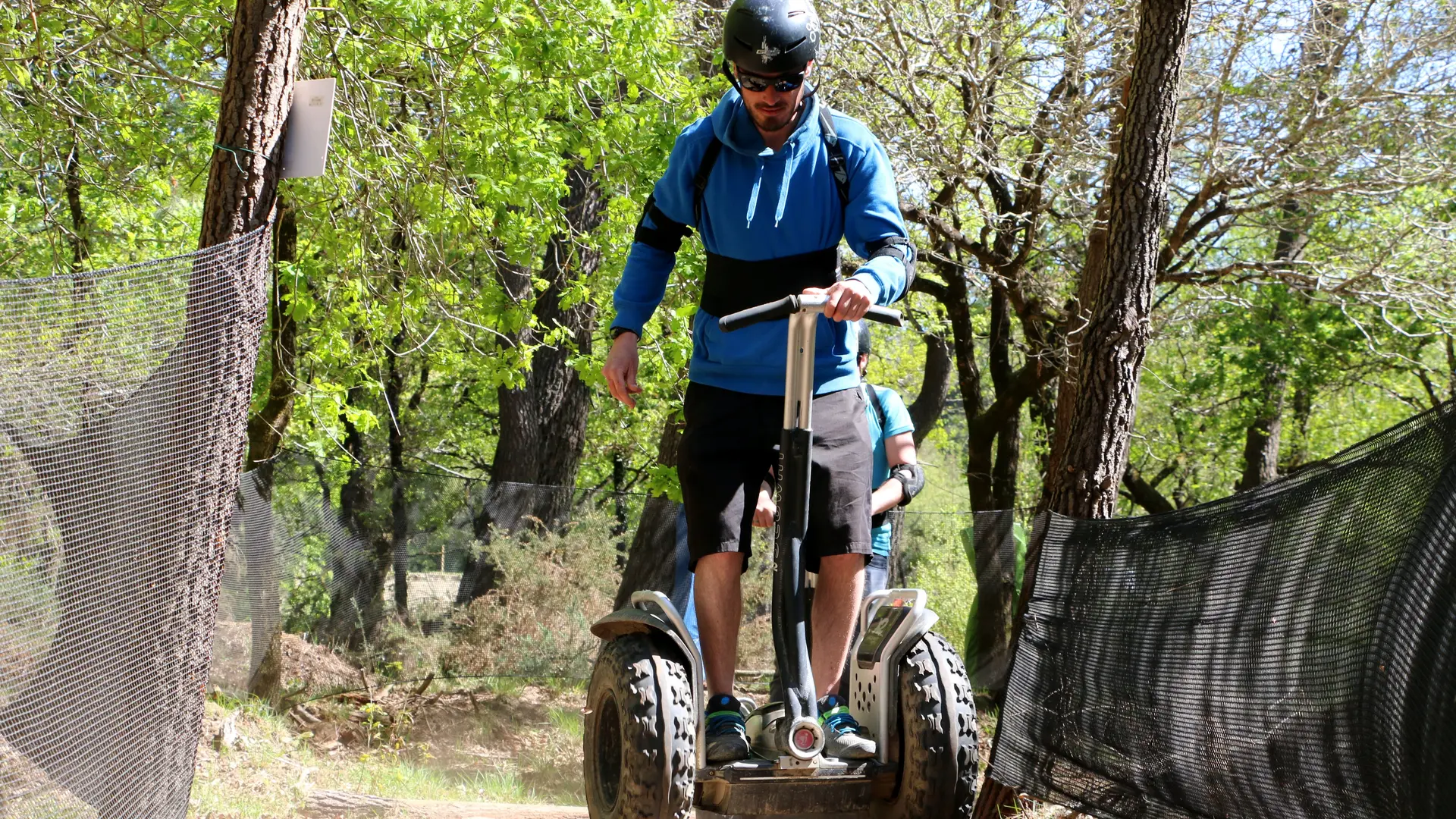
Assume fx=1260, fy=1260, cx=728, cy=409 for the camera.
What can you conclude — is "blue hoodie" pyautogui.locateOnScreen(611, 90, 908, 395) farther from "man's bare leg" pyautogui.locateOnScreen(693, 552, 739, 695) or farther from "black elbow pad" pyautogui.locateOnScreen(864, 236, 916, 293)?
"man's bare leg" pyautogui.locateOnScreen(693, 552, 739, 695)

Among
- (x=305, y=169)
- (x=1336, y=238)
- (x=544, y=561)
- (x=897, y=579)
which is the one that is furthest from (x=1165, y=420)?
(x=305, y=169)

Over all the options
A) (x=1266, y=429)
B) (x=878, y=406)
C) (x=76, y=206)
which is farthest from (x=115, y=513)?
(x=1266, y=429)

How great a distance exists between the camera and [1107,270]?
16.1 feet

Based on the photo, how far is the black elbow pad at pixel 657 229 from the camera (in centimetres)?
356

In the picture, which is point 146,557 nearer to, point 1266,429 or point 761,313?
point 761,313

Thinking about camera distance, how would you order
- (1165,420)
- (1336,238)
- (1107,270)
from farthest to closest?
1. (1165,420)
2. (1336,238)
3. (1107,270)

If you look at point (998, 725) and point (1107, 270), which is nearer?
point (998, 725)

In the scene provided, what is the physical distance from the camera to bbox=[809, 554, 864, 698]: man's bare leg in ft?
10.8

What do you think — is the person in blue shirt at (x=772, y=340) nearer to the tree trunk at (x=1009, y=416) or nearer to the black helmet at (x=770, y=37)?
the black helmet at (x=770, y=37)

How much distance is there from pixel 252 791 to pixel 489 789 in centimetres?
280

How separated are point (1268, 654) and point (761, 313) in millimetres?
1392

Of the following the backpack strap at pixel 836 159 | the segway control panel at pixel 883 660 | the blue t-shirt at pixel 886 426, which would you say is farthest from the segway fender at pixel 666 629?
the blue t-shirt at pixel 886 426

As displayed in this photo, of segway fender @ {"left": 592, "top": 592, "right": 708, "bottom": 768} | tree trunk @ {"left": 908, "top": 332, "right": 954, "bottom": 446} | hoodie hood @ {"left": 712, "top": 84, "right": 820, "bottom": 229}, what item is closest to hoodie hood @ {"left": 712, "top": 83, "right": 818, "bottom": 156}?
hoodie hood @ {"left": 712, "top": 84, "right": 820, "bottom": 229}

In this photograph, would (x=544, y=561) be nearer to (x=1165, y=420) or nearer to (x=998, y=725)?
(x=998, y=725)
